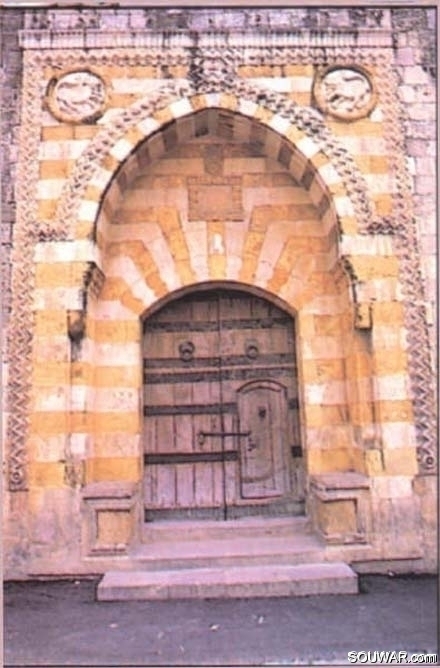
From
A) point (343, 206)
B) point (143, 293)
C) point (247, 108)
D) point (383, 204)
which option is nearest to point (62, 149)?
point (143, 293)

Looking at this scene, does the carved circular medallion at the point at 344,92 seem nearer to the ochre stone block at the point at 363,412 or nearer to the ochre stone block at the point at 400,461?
the ochre stone block at the point at 363,412

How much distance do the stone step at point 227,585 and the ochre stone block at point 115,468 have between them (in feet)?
3.14

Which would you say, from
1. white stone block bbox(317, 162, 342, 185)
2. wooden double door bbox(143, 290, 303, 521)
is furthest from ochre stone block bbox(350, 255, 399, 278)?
wooden double door bbox(143, 290, 303, 521)

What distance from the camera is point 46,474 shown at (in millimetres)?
4926

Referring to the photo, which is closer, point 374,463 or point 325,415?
point 374,463

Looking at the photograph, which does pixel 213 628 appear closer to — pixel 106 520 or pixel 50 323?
pixel 106 520

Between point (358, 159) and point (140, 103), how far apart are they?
2.02 metres

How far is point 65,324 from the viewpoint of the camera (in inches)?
201

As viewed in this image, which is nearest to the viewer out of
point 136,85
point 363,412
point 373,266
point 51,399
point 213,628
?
point 213,628

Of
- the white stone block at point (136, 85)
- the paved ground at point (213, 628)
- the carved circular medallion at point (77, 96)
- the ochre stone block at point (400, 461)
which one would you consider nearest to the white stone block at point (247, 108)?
the white stone block at point (136, 85)

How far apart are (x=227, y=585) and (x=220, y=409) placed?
1.76m

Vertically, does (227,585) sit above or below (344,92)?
below

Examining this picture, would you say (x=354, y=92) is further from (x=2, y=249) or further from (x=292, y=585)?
(x=292, y=585)

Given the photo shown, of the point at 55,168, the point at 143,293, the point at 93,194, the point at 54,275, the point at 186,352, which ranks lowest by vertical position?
the point at 186,352
